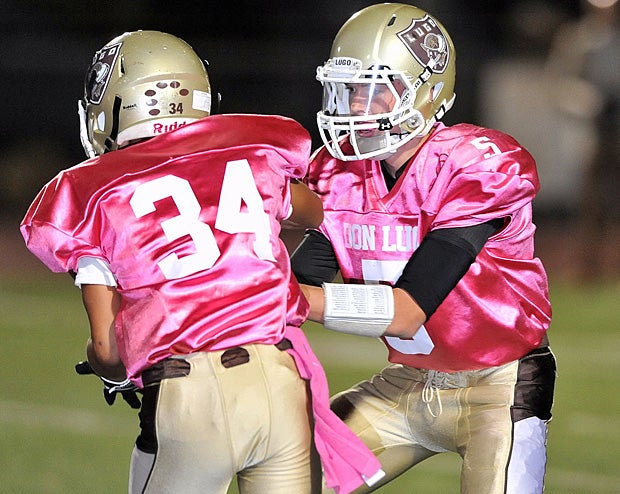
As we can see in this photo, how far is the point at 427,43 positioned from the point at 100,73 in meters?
0.86

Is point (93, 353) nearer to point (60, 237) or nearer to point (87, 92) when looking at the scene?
point (60, 237)

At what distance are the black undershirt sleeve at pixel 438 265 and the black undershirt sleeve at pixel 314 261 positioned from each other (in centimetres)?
43

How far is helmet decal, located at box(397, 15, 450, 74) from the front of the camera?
124 inches

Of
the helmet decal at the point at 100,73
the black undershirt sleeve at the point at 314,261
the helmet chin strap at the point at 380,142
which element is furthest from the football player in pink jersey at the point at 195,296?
the black undershirt sleeve at the point at 314,261

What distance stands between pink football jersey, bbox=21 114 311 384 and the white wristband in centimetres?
18

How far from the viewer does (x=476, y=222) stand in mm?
2879

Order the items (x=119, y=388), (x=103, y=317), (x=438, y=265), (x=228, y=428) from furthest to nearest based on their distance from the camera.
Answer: (x=438, y=265) < (x=119, y=388) < (x=103, y=317) < (x=228, y=428)

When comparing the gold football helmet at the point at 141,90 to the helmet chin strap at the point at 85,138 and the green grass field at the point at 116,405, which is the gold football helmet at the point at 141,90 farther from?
the green grass field at the point at 116,405

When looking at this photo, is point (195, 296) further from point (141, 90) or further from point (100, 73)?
point (100, 73)

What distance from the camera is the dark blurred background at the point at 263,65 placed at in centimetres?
1129

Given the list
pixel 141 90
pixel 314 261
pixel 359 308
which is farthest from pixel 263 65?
pixel 359 308

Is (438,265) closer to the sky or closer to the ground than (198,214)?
closer to the ground

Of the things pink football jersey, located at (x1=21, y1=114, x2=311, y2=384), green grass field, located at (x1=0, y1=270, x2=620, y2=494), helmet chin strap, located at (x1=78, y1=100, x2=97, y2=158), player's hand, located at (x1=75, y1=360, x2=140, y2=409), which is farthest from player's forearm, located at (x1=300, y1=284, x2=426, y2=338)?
green grass field, located at (x1=0, y1=270, x2=620, y2=494)

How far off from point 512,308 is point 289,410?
0.75 meters
